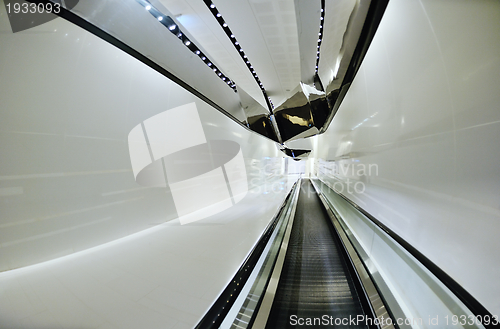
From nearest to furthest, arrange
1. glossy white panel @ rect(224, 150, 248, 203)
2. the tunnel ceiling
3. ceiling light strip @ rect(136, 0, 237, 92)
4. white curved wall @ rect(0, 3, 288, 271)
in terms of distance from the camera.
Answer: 1. white curved wall @ rect(0, 3, 288, 271)
2. the tunnel ceiling
3. ceiling light strip @ rect(136, 0, 237, 92)
4. glossy white panel @ rect(224, 150, 248, 203)

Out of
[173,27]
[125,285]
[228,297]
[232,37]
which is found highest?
[232,37]

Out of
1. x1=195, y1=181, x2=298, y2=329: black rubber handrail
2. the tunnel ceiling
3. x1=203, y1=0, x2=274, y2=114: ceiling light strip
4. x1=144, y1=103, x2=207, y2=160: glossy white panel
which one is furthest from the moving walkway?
x1=203, y1=0, x2=274, y2=114: ceiling light strip

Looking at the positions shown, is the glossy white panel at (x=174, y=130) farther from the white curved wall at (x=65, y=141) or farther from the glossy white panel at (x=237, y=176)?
the glossy white panel at (x=237, y=176)

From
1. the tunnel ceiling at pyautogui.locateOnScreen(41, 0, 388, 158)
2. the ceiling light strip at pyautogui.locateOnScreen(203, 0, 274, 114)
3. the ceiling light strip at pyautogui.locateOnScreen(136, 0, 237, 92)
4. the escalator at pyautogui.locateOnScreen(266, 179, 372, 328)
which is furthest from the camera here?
the ceiling light strip at pyautogui.locateOnScreen(203, 0, 274, 114)

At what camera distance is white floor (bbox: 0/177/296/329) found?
1.56m

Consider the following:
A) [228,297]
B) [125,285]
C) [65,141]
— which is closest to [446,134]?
[228,297]

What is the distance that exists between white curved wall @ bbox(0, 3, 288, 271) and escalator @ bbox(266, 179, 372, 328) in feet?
9.07

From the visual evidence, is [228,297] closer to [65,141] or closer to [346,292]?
[346,292]

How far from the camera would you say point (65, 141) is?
2.45 meters

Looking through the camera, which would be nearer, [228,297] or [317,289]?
[228,297]

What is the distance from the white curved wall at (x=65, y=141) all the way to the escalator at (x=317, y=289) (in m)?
2.76

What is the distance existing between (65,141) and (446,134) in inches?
167

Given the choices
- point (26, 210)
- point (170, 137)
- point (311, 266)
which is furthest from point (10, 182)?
point (311, 266)

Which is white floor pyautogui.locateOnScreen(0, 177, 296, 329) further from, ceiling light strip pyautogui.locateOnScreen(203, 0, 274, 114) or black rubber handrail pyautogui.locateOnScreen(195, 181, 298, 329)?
ceiling light strip pyautogui.locateOnScreen(203, 0, 274, 114)
